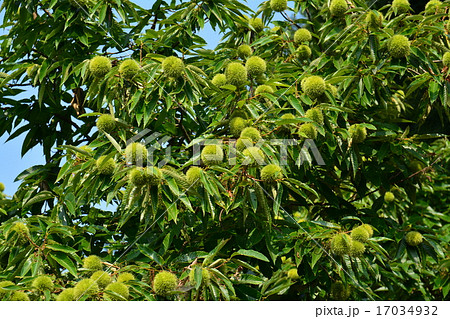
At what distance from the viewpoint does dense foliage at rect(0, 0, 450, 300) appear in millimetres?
2281

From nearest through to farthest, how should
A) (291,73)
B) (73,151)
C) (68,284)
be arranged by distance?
1. (68,284)
2. (73,151)
3. (291,73)

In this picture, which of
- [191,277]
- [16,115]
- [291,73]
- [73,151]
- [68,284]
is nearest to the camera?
[191,277]

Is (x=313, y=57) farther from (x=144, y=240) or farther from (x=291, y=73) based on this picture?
(x=144, y=240)

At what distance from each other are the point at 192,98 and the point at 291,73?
0.78m

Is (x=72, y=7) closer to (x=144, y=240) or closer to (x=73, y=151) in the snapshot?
(x=73, y=151)

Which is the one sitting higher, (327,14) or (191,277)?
(327,14)

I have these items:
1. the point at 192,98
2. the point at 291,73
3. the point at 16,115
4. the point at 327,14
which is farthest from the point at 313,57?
the point at 16,115

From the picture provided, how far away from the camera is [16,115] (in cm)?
346

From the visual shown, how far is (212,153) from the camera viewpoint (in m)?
2.26

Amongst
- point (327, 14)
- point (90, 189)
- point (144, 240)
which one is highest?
point (327, 14)

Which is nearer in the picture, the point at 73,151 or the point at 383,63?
the point at 73,151

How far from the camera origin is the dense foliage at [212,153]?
7.48 ft

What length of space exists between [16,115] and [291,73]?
173 cm
